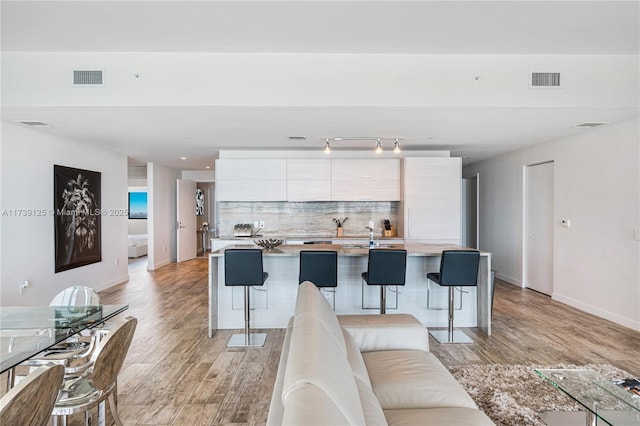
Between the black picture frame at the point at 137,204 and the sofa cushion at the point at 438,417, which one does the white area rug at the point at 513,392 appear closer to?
the sofa cushion at the point at 438,417

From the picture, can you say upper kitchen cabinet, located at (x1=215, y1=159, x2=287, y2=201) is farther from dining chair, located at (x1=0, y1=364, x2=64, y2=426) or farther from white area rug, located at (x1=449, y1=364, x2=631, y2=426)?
dining chair, located at (x1=0, y1=364, x2=64, y2=426)

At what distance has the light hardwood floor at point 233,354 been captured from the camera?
2.54 m

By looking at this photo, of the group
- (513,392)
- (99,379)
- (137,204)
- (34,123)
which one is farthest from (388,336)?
(137,204)

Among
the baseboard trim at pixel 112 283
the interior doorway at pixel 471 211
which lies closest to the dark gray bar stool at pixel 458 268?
the interior doorway at pixel 471 211

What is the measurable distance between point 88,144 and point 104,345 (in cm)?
511

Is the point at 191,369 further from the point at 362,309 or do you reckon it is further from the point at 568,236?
the point at 568,236

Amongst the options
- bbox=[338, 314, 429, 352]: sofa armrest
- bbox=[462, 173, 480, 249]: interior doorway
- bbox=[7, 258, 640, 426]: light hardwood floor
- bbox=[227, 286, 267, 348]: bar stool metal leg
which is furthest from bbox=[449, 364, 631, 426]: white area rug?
bbox=[462, 173, 480, 249]: interior doorway

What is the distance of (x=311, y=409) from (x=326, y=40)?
3.07 meters

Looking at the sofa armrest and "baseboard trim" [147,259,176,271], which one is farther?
"baseboard trim" [147,259,176,271]

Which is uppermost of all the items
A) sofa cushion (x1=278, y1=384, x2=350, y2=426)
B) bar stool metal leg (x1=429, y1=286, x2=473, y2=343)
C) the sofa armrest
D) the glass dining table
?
sofa cushion (x1=278, y1=384, x2=350, y2=426)

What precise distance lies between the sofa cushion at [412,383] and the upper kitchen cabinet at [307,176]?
445cm

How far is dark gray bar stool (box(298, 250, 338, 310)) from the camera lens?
361cm

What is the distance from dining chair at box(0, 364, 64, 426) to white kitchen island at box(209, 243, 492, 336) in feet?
8.98

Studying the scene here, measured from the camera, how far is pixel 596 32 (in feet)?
9.96
